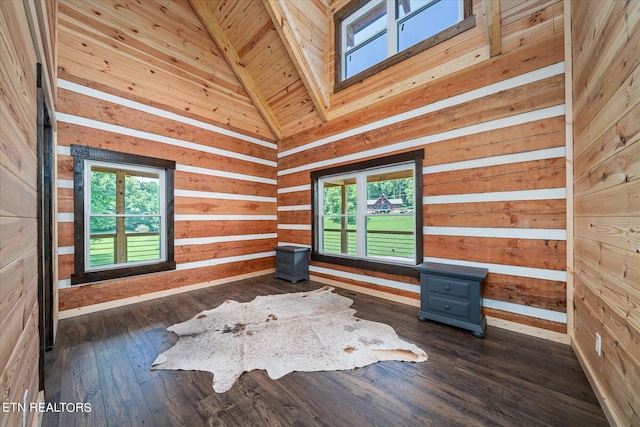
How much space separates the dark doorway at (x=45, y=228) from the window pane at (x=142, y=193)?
1.08 m

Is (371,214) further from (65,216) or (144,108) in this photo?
(65,216)

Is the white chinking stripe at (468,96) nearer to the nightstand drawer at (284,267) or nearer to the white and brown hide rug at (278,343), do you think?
the nightstand drawer at (284,267)

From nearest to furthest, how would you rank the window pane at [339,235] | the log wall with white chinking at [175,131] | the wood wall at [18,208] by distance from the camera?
the wood wall at [18,208] < the log wall with white chinking at [175,131] < the window pane at [339,235]

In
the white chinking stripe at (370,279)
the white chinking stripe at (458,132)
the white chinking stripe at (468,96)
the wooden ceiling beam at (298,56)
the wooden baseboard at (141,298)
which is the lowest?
the wooden baseboard at (141,298)

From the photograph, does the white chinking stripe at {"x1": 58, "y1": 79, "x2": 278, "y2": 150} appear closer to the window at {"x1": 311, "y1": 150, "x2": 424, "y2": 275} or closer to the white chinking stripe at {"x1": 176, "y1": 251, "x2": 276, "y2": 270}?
the window at {"x1": 311, "y1": 150, "x2": 424, "y2": 275}

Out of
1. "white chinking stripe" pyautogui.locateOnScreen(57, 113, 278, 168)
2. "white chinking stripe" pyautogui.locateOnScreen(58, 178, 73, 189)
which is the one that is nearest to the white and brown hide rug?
"white chinking stripe" pyautogui.locateOnScreen(58, 178, 73, 189)

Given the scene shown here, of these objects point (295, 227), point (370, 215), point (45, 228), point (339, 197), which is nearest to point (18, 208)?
point (45, 228)

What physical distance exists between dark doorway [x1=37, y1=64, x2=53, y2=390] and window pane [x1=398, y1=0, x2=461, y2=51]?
12.0 feet

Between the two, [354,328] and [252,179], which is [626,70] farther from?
[252,179]

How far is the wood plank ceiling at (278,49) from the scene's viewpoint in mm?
3416

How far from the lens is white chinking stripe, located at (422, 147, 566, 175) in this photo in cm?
220

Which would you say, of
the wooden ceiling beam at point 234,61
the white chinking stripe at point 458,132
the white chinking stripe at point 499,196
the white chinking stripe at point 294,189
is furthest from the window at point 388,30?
the white chinking stripe at point 499,196

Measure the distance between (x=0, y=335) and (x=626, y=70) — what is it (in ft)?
9.39

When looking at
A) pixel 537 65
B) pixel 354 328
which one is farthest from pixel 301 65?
pixel 354 328
